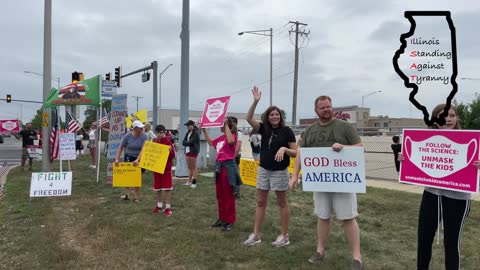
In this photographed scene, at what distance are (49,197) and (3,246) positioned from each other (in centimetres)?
379

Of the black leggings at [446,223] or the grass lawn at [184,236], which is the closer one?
the black leggings at [446,223]

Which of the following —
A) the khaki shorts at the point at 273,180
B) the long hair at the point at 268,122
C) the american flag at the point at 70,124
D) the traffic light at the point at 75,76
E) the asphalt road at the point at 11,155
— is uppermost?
the traffic light at the point at 75,76

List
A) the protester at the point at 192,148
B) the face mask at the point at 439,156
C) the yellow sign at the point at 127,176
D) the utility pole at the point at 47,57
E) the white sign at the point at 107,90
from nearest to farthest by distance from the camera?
the face mask at the point at 439,156 < the yellow sign at the point at 127,176 < the protester at the point at 192,148 < the white sign at the point at 107,90 < the utility pole at the point at 47,57

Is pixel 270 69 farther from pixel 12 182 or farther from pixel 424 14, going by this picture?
pixel 424 14

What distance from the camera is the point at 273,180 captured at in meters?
5.48

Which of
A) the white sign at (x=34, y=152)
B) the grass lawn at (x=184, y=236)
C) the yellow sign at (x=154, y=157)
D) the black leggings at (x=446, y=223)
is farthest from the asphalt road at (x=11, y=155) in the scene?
the black leggings at (x=446, y=223)

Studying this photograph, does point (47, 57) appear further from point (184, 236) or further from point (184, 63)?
point (184, 236)

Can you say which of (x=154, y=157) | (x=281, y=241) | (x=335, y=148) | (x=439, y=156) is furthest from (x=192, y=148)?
(x=439, y=156)

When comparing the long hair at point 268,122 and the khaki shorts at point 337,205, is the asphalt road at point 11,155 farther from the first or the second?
the khaki shorts at point 337,205

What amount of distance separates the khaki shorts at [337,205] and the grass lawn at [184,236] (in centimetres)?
63

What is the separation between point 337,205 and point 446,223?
3.62 ft

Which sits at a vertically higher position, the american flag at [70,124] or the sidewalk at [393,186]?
the american flag at [70,124]

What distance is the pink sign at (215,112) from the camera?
252 inches

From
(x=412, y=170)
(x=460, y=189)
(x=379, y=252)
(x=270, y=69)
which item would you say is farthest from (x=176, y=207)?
(x=270, y=69)
